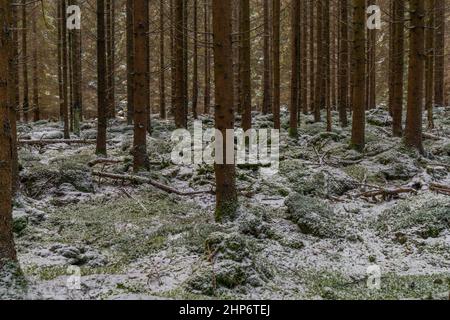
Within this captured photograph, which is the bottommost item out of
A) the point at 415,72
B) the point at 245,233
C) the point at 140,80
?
the point at 245,233

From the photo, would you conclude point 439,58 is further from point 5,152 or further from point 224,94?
point 5,152

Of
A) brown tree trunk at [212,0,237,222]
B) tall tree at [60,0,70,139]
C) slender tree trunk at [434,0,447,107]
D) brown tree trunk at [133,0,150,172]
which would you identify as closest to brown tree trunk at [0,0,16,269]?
brown tree trunk at [212,0,237,222]

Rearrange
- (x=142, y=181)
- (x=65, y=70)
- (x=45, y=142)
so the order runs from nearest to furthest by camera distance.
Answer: (x=142, y=181) < (x=45, y=142) < (x=65, y=70)

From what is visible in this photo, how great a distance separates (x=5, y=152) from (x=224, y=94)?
3.98 meters

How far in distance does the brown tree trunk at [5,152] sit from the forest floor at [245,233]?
0.39 m

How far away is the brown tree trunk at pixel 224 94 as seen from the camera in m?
7.89

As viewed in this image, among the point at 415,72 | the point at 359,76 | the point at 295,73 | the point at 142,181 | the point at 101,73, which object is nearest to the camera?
the point at 142,181

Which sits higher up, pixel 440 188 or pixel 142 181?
pixel 142 181

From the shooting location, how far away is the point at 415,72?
12891 mm

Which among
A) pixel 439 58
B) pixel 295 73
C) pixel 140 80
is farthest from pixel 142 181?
pixel 439 58

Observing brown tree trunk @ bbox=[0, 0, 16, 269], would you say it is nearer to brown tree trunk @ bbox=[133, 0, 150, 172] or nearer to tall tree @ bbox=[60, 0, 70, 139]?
brown tree trunk @ bbox=[133, 0, 150, 172]

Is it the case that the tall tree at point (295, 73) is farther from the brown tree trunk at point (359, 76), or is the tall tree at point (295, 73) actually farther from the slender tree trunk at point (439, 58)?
the slender tree trunk at point (439, 58)

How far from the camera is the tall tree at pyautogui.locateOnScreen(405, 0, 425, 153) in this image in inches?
498

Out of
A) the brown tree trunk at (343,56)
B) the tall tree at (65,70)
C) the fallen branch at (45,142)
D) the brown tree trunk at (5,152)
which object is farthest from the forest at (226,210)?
the brown tree trunk at (343,56)
